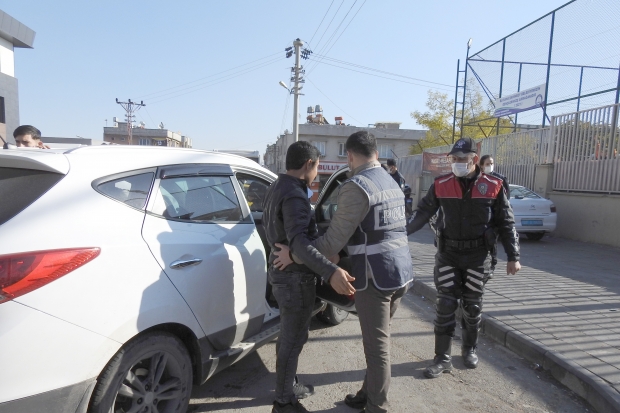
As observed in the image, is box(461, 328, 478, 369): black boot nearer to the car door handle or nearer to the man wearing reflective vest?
the man wearing reflective vest

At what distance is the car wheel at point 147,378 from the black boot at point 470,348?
2.38m

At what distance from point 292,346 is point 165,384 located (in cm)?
81

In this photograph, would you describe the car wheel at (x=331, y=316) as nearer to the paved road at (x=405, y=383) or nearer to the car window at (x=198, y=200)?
the paved road at (x=405, y=383)

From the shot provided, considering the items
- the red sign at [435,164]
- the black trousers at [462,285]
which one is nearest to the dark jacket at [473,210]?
the black trousers at [462,285]

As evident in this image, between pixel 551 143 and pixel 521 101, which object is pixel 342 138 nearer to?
pixel 521 101

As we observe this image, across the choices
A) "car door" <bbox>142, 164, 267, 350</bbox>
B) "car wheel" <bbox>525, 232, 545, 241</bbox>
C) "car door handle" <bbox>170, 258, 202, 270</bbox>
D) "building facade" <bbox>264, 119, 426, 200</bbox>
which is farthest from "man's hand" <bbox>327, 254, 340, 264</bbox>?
"building facade" <bbox>264, 119, 426, 200</bbox>

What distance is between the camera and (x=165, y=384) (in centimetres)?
243

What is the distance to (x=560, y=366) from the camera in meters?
3.45

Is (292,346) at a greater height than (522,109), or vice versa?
(522,109)

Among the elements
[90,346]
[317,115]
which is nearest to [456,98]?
[90,346]

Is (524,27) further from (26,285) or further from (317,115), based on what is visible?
(317,115)

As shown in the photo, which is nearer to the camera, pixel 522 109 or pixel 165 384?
pixel 165 384

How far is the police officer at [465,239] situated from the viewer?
11.4ft

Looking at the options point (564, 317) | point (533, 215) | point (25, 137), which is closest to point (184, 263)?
point (25, 137)
